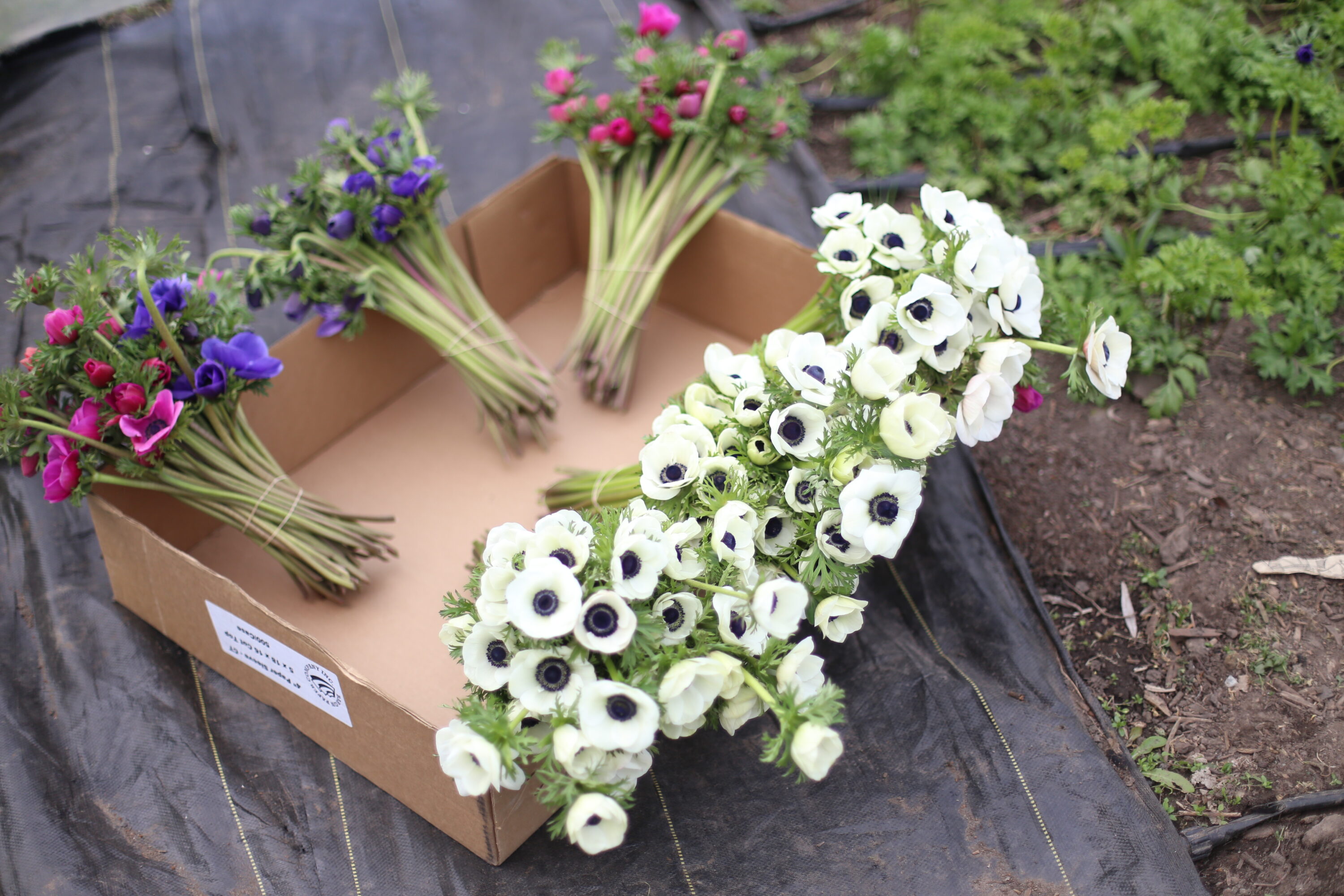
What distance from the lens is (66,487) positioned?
5.52 feet

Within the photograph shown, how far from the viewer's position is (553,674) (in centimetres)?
132

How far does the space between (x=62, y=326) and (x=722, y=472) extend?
1.29m

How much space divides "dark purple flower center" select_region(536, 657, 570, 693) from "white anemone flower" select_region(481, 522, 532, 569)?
15cm

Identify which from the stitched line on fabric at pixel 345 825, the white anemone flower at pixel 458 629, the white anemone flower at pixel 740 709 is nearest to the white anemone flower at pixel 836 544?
the white anemone flower at pixel 740 709

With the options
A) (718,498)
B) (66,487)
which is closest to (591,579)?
(718,498)

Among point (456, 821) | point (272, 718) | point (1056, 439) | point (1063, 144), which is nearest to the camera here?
point (456, 821)

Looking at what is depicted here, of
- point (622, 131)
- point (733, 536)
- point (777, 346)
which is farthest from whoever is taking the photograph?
point (622, 131)

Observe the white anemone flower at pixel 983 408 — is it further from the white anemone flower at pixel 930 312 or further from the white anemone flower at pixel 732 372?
the white anemone flower at pixel 732 372

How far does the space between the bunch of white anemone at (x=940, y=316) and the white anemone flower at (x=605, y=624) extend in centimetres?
50

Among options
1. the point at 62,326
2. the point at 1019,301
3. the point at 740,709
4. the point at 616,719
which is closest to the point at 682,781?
the point at 740,709

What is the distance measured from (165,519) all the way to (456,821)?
1.01 metres

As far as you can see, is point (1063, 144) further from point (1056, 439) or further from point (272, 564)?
point (272, 564)

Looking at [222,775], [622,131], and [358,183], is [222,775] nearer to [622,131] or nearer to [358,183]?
[358,183]

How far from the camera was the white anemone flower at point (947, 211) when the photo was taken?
1.76m
